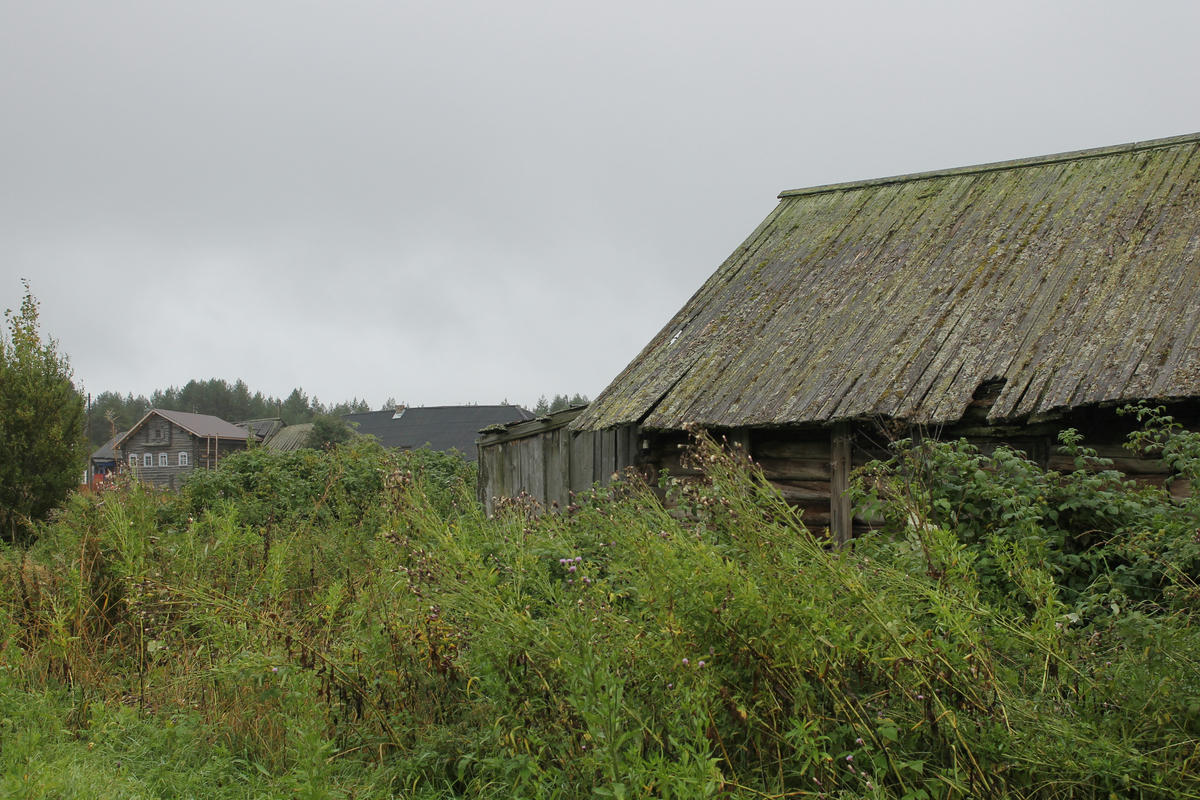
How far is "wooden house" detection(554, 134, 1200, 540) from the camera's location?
662 cm

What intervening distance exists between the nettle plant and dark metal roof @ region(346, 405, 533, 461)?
35674mm

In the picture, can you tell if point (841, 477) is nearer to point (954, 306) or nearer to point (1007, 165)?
point (954, 306)

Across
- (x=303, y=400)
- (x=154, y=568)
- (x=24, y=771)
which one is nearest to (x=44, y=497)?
(x=154, y=568)

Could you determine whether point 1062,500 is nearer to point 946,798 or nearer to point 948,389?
point 948,389

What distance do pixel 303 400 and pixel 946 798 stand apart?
10071 cm

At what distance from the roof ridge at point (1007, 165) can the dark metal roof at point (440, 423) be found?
2899cm

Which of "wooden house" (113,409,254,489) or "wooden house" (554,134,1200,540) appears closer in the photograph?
"wooden house" (554,134,1200,540)

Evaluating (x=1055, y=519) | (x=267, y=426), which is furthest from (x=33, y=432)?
(x=267, y=426)

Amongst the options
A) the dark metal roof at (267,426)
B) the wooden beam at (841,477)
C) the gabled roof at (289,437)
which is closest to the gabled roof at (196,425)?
the gabled roof at (289,437)

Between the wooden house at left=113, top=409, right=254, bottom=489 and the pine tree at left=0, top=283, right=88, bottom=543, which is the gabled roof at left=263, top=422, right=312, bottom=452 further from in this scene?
the pine tree at left=0, top=283, right=88, bottom=543

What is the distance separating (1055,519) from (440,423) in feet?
130

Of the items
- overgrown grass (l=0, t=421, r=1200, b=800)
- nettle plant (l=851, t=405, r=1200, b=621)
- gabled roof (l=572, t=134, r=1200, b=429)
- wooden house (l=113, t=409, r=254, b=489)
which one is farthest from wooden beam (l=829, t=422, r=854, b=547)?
wooden house (l=113, t=409, r=254, b=489)

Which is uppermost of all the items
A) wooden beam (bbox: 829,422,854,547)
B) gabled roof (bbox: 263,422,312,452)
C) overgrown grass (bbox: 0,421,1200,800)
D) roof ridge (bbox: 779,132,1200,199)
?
→ roof ridge (bbox: 779,132,1200,199)

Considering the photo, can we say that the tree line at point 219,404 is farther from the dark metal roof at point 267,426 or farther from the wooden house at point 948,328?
the wooden house at point 948,328
